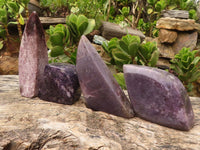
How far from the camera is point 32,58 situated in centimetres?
126

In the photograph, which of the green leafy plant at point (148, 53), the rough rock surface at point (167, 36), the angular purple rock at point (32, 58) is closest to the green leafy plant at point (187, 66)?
the green leafy plant at point (148, 53)

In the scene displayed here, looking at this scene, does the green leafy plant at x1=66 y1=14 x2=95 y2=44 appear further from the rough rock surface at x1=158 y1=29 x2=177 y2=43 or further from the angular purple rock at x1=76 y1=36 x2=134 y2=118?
the rough rock surface at x1=158 y1=29 x2=177 y2=43

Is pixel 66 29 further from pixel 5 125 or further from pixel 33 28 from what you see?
pixel 5 125

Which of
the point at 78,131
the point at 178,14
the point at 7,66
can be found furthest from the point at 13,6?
the point at 178,14

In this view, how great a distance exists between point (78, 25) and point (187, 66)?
4.37 ft

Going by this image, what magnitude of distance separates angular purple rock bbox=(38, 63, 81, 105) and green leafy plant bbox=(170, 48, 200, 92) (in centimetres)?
153

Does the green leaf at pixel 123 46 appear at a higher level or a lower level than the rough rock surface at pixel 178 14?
lower

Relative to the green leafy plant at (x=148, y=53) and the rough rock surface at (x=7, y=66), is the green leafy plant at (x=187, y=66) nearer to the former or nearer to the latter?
the green leafy plant at (x=148, y=53)

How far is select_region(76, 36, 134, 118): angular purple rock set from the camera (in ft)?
3.48

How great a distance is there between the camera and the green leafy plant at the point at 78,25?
72.8 inches

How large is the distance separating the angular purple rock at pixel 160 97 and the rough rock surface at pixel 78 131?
0.15ft

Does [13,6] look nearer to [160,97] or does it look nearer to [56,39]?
[56,39]

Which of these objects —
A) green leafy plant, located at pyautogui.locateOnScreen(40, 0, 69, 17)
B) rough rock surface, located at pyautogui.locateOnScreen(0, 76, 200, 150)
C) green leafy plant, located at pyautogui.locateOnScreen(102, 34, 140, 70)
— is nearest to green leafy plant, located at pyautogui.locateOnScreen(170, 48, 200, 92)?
green leafy plant, located at pyautogui.locateOnScreen(102, 34, 140, 70)

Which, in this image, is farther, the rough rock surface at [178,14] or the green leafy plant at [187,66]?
the rough rock surface at [178,14]
